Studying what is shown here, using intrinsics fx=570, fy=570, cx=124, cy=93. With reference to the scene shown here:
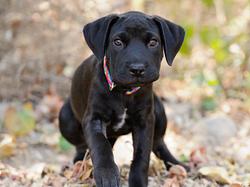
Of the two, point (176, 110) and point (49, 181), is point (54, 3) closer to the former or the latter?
point (176, 110)

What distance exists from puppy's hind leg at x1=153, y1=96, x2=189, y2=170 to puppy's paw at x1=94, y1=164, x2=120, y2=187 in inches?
47.1

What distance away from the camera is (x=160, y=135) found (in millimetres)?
5309

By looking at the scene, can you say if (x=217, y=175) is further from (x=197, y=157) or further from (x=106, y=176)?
(x=106, y=176)

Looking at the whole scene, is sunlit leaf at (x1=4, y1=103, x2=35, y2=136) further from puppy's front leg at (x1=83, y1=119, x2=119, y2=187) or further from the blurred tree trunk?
the blurred tree trunk

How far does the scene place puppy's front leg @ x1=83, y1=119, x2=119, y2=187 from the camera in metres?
4.04

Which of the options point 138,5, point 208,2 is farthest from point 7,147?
point 208,2

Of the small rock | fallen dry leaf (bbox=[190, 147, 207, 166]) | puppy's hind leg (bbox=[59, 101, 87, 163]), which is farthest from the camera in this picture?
the small rock

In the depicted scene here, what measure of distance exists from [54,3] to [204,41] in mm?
3132

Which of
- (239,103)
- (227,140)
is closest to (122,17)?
(227,140)

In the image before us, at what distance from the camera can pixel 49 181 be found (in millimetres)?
4742

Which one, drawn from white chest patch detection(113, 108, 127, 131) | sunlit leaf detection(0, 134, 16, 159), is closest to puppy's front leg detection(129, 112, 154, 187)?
white chest patch detection(113, 108, 127, 131)

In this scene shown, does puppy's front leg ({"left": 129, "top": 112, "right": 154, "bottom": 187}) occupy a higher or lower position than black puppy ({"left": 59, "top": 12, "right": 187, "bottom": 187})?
lower

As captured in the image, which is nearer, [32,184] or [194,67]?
[32,184]

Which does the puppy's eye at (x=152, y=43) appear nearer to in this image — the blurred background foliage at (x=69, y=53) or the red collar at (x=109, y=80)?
the red collar at (x=109, y=80)
